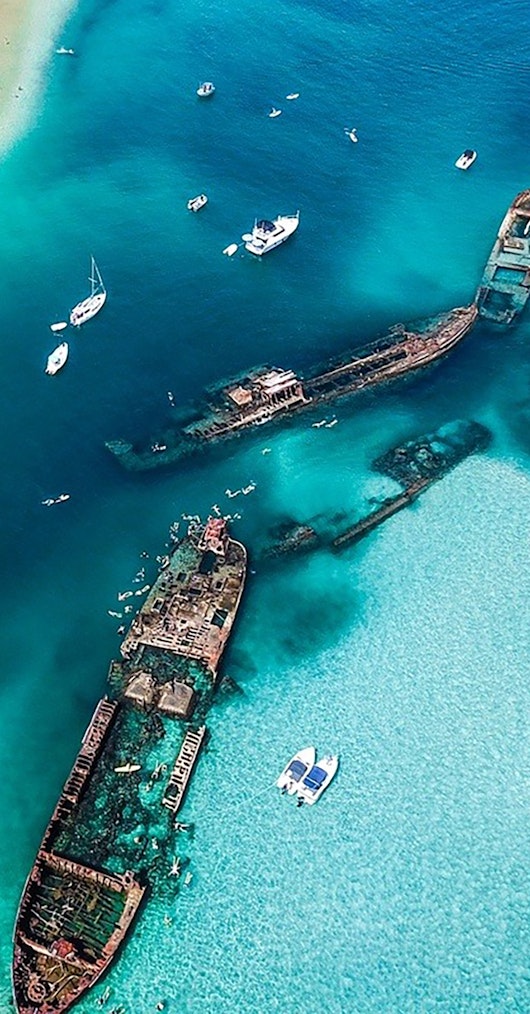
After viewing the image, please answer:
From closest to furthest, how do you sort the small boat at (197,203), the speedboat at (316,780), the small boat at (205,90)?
the speedboat at (316,780)
the small boat at (197,203)
the small boat at (205,90)

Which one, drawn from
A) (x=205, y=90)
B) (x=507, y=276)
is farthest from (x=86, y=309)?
(x=205, y=90)

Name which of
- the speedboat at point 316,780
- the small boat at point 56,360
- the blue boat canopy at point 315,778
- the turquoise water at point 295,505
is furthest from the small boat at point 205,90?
the blue boat canopy at point 315,778

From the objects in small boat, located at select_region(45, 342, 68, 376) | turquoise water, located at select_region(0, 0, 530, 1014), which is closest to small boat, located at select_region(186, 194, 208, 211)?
turquoise water, located at select_region(0, 0, 530, 1014)

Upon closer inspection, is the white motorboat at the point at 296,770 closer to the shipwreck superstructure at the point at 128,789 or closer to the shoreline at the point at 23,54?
the shipwreck superstructure at the point at 128,789

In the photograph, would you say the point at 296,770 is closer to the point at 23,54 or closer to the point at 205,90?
the point at 205,90

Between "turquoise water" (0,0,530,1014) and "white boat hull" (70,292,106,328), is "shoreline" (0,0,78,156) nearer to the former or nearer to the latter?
"turquoise water" (0,0,530,1014)

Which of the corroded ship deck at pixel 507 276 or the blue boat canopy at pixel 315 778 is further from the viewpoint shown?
the corroded ship deck at pixel 507 276
